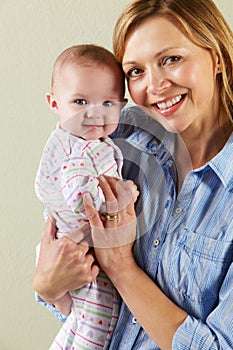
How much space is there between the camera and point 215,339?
1204 millimetres

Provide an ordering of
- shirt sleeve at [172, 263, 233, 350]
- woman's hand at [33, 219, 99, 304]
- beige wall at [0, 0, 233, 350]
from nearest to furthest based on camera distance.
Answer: shirt sleeve at [172, 263, 233, 350] → woman's hand at [33, 219, 99, 304] → beige wall at [0, 0, 233, 350]

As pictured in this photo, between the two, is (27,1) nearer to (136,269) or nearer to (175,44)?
(175,44)

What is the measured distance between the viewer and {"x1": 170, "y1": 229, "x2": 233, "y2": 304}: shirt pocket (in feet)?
4.04

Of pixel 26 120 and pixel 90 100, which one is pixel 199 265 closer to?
pixel 90 100

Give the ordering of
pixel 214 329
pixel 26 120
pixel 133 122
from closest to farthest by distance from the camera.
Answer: pixel 214 329 < pixel 133 122 < pixel 26 120

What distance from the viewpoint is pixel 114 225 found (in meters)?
1.29

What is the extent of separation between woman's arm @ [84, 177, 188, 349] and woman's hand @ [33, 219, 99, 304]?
0.03m

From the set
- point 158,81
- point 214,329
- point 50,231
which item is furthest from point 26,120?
point 214,329

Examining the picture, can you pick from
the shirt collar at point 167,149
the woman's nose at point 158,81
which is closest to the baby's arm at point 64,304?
the shirt collar at point 167,149

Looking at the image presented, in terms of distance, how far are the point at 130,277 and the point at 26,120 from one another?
97 cm

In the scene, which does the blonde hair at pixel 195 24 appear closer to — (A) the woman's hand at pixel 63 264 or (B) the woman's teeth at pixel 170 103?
(B) the woman's teeth at pixel 170 103

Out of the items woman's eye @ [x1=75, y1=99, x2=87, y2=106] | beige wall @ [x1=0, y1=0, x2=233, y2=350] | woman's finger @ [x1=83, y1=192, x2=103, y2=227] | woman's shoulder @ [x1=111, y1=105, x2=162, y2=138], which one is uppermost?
woman's eye @ [x1=75, y1=99, x2=87, y2=106]

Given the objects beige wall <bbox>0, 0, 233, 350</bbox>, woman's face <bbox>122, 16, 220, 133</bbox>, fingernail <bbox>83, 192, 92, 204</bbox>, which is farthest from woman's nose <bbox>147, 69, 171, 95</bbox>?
beige wall <bbox>0, 0, 233, 350</bbox>

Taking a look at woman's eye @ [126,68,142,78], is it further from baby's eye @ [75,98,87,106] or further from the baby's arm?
the baby's arm
